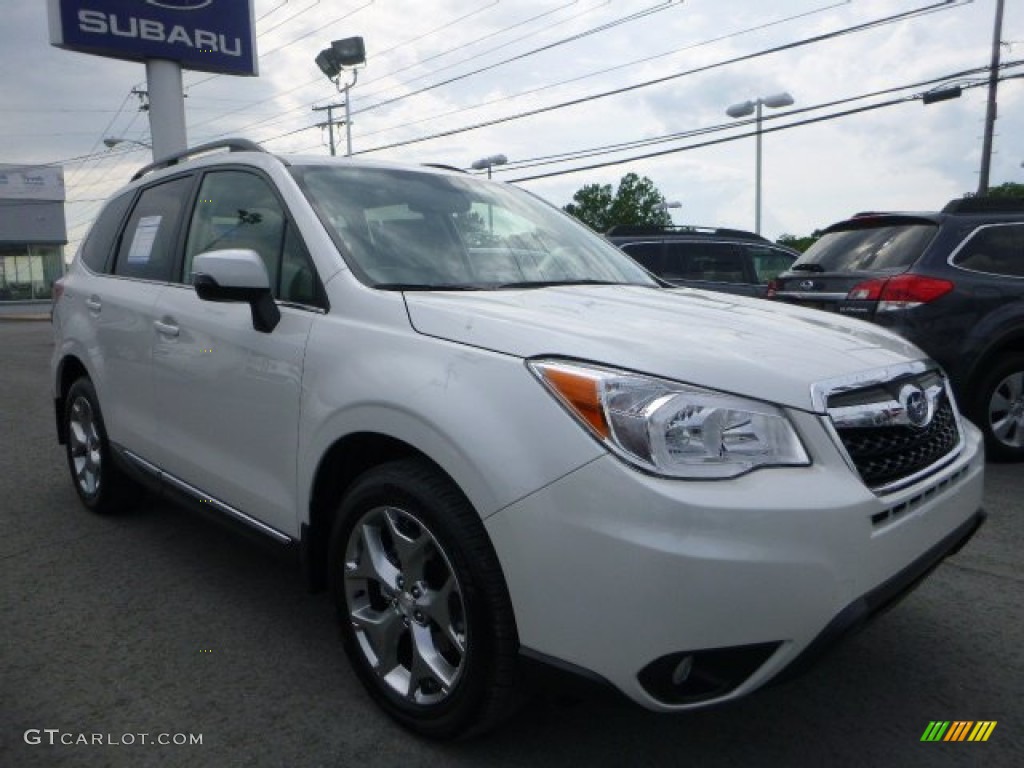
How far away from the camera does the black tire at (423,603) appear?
2.04 meters

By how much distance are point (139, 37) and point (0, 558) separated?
756 inches

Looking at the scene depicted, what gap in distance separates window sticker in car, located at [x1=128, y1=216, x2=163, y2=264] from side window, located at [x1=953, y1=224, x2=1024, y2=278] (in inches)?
191

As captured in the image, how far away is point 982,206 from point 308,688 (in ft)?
17.9

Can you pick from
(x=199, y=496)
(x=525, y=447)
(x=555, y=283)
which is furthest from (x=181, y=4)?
(x=525, y=447)

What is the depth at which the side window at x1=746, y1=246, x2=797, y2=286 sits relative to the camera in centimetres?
1027

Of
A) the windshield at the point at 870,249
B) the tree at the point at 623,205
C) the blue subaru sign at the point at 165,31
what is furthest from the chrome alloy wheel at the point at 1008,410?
the tree at the point at 623,205

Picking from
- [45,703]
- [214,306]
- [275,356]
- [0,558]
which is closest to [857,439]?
[275,356]

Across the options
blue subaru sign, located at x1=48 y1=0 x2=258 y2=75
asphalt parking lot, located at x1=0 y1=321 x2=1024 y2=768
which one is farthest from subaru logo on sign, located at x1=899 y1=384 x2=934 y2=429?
blue subaru sign, located at x1=48 y1=0 x2=258 y2=75

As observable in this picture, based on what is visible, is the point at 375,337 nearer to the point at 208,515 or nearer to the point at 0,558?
the point at 208,515

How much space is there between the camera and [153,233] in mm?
3896

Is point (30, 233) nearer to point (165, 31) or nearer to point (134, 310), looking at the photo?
point (165, 31)

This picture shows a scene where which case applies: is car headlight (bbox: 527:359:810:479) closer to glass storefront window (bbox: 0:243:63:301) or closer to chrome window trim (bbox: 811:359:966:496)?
chrome window trim (bbox: 811:359:966:496)

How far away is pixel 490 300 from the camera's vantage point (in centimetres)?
250

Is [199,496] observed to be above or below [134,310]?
below
